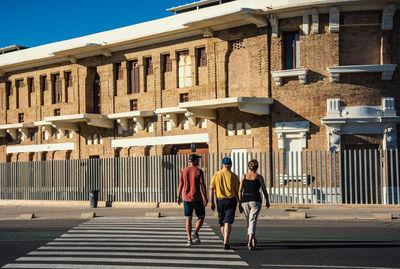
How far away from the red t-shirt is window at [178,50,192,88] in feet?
54.2

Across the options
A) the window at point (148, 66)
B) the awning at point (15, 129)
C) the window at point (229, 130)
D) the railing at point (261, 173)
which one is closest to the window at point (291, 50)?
the window at point (229, 130)

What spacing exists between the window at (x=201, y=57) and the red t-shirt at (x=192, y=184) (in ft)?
52.9

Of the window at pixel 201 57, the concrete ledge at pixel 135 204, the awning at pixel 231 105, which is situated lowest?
the concrete ledge at pixel 135 204

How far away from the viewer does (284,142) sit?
2395 cm

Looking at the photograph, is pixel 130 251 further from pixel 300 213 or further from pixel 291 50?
pixel 291 50

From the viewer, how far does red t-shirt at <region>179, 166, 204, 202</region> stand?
38.0ft

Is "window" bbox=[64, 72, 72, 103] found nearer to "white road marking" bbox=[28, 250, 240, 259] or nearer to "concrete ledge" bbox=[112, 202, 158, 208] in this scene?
"concrete ledge" bbox=[112, 202, 158, 208]

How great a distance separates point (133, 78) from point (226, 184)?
789 inches

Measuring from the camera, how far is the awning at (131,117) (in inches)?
1131

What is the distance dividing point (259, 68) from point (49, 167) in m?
12.9

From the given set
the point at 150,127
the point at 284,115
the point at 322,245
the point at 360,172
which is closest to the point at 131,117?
the point at 150,127

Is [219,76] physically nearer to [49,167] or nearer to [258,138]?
[258,138]

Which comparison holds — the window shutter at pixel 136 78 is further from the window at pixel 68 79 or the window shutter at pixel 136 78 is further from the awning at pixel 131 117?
the window at pixel 68 79

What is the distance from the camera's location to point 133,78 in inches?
1198
